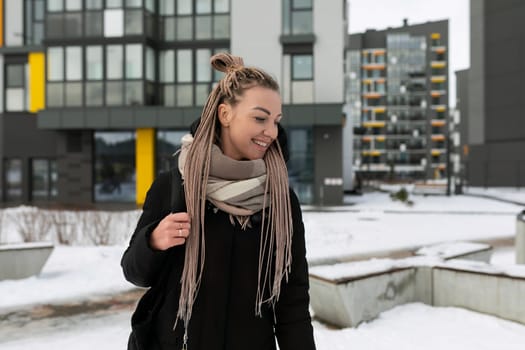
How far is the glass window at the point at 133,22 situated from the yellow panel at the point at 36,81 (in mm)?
6009

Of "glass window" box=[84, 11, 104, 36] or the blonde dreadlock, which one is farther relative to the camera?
"glass window" box=[84, 11, 104, 36]

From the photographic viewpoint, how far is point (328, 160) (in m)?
21.8

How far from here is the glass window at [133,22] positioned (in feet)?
70.3

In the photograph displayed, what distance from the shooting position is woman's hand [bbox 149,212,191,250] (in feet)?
4.98

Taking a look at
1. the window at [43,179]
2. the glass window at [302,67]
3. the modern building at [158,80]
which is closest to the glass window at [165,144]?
the modern building at [158,80]

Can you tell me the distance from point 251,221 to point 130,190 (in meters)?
22.5

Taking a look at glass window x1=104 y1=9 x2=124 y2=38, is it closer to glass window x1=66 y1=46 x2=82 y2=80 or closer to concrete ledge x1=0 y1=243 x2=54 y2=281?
glass window x1=66 y1=46 x2=82 y2=80

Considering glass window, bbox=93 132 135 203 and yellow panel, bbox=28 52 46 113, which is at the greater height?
yellow panel, bbox=28 52 46 113

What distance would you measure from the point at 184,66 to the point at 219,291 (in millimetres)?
22174

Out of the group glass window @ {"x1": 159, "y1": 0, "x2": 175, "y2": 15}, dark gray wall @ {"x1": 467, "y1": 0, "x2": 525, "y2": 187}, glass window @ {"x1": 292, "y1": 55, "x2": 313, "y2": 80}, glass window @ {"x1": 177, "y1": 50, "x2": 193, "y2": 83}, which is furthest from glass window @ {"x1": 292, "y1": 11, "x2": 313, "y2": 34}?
dark gray wall @ {"x1": 467, "y1": 0, "x2": 525, "y2": 187}

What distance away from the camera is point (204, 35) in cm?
2244

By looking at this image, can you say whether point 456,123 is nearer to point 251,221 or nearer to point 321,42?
point 321,42

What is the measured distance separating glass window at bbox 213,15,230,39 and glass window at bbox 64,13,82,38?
6.91 meters

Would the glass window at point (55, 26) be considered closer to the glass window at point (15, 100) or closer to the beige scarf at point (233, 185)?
the glass window at point (15, 100)
